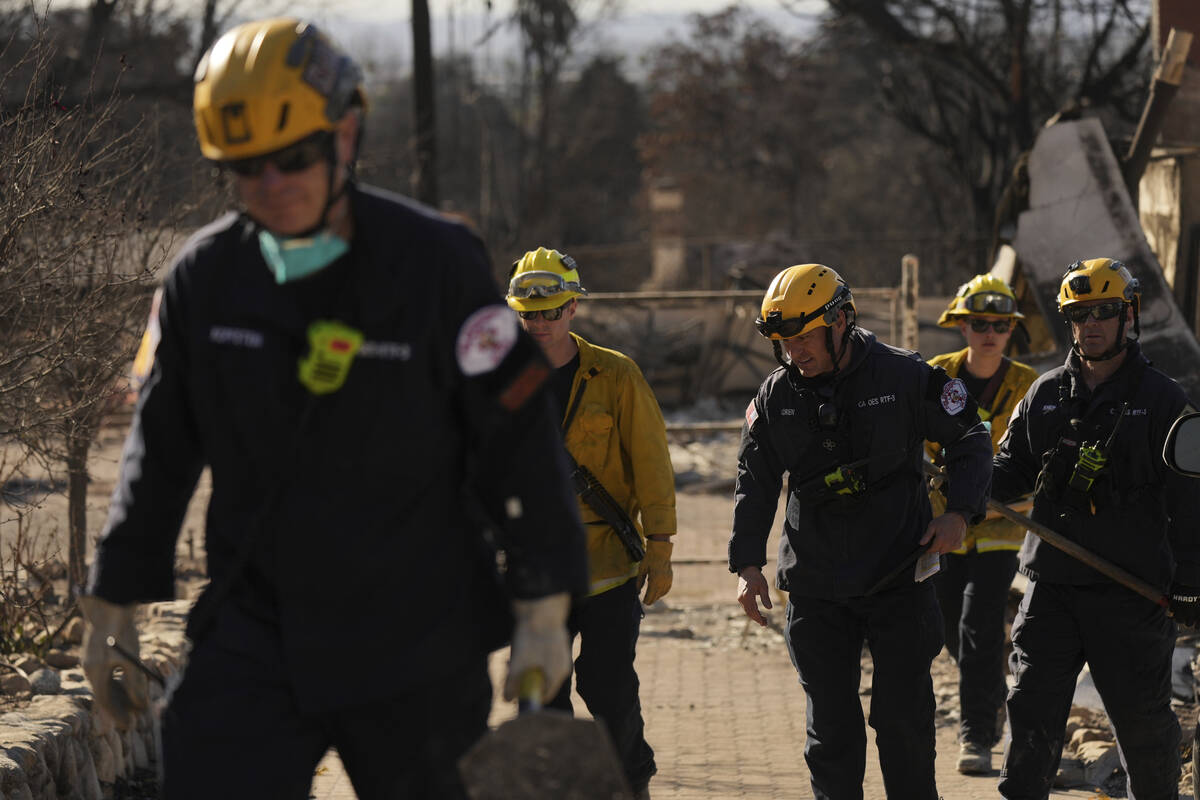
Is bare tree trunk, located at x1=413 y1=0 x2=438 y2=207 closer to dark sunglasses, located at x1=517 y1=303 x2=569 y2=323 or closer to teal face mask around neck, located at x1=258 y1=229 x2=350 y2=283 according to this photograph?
dark sunglasses, located at x1=517 y1=303 x2=569 y2=323

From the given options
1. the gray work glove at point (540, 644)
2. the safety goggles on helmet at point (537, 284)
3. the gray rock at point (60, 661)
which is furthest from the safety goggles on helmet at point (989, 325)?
the gray work glove at point (540, 644)

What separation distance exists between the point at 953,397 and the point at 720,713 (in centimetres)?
348

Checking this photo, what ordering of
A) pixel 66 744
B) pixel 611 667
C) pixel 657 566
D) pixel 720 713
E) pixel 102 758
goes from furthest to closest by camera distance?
pixel 720 713, pixel 102 758, pixel 66 744, pixel 657 566, pixel 611 667

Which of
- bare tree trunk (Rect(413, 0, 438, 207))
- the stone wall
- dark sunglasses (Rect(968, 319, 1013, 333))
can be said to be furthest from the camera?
bare tree trunk (Rect(413, 0, 438, 207))

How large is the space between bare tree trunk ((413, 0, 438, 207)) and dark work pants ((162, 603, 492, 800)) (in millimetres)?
16251

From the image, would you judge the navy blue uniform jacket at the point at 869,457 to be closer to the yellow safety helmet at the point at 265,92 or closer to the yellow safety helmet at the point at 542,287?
the yellow safety helmet at the point at 542,287

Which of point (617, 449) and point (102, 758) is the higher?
point (617, 449)

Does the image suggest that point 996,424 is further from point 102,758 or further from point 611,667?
point 102,758

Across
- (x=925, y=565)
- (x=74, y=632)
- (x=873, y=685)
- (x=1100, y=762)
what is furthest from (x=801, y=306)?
(x=74, y=632)

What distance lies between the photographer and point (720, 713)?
26.6 ft

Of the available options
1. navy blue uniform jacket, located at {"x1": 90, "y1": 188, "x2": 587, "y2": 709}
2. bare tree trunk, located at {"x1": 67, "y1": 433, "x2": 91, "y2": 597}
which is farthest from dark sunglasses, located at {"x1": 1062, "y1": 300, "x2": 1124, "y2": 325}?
bare tree trunk, located at {"x1": 67, "y1": 433, "x2": 91, "y2": 597}

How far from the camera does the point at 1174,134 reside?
36.6 ft

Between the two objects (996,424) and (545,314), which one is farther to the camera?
(996,424)

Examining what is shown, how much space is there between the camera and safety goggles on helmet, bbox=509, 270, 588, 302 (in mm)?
5309
